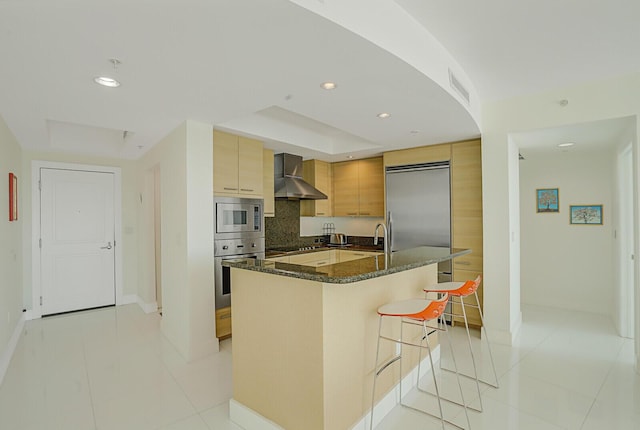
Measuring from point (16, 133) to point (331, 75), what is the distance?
3.69 metres

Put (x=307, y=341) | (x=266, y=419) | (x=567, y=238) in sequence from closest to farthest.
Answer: (x=307, y=341) → (x=266, y=419) → (x=567, y=238)

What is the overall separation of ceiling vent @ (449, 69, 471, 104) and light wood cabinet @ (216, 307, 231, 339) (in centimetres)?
310

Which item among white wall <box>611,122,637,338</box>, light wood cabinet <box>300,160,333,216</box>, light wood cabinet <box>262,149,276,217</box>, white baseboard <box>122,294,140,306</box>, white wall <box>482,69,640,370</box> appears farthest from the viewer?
light wood cabinet <box>300,160,333,216</box>

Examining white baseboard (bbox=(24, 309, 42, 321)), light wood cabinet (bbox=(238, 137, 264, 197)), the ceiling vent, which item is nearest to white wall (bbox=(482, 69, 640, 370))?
the ceiling vent

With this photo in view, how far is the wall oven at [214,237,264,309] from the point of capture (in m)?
3.55

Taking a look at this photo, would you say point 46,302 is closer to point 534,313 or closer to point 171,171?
point 171,171

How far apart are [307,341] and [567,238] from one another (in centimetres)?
467

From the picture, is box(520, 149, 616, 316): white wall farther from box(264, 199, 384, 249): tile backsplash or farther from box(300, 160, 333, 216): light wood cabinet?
box(300, 160, 333, 216): light wood cabinet

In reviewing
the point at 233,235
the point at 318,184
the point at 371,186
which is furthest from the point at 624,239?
the point at 233,235

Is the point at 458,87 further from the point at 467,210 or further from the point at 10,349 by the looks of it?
the point at 10,349

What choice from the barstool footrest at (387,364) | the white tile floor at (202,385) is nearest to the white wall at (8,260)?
the white tile floor at (202,385)

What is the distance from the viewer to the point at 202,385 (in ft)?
8.87

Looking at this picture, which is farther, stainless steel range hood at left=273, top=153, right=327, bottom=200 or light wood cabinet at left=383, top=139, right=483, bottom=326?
stainless steel range hood at left=273, top=153, right=327, bottom=200

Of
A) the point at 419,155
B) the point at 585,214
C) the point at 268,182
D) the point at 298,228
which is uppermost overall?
the point at 419,155
